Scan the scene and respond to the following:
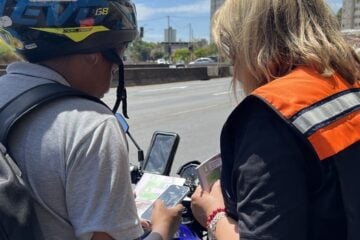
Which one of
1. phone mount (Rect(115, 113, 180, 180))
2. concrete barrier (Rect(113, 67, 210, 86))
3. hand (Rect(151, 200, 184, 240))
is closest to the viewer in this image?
hand (Rect(151, 200, 184, 240))

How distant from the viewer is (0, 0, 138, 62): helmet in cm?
178

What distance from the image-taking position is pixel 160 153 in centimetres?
Answer: 254

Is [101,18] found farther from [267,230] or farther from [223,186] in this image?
[267,230]

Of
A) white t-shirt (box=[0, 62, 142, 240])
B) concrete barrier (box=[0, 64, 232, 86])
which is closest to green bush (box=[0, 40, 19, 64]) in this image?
white t-shirt (box=[0, 62, 142, 240])

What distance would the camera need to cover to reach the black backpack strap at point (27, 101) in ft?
5.28

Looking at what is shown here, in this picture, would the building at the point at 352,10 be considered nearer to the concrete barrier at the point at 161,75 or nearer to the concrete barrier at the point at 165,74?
the concrete barrier at the point at 165,74

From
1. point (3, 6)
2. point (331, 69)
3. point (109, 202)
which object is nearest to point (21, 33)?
point (3, 6)

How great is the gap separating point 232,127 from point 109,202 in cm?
43

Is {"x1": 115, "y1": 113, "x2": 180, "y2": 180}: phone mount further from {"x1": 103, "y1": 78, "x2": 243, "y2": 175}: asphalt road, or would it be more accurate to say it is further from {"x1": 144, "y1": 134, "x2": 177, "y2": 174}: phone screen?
{"x1": 103, "y1": 78, "x2": 243, "y2": 175}: asphalt road

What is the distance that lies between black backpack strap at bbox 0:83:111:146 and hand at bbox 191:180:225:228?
1.95ft

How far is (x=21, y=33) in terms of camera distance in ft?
6.09

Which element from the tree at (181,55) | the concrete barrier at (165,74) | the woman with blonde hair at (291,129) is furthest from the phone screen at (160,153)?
the tree at (181,55)

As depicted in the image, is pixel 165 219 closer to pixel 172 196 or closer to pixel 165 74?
pixel 172 196

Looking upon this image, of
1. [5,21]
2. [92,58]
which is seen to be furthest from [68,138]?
[5,21]
